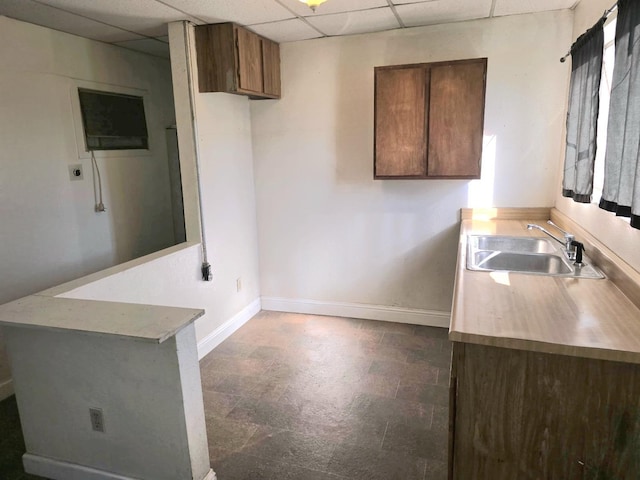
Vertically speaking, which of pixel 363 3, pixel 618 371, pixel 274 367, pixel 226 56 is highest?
pixel 363 3

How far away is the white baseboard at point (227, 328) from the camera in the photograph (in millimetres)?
3342

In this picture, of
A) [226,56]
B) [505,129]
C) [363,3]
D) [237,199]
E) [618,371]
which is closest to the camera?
[618,371]

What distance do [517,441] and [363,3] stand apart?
101 inches

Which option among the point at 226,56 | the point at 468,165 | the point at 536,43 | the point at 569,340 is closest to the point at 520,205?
the point at 468,165

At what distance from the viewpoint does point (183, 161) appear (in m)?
3.20

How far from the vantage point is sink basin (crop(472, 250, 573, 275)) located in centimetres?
245

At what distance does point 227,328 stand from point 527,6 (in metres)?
3.27

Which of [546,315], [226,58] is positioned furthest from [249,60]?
[546,315]

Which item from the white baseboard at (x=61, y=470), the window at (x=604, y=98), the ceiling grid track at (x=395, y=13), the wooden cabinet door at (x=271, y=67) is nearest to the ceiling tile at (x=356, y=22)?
the ceiling grid track at (x=395, y=13)

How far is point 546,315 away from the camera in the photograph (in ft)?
5.27

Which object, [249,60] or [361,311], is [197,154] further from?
[361,311]

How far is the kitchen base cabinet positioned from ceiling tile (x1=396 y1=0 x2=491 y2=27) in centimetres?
233

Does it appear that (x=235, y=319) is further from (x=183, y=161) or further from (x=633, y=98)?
(x=633, y=98)

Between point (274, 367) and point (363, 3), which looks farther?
point (274, 367)
